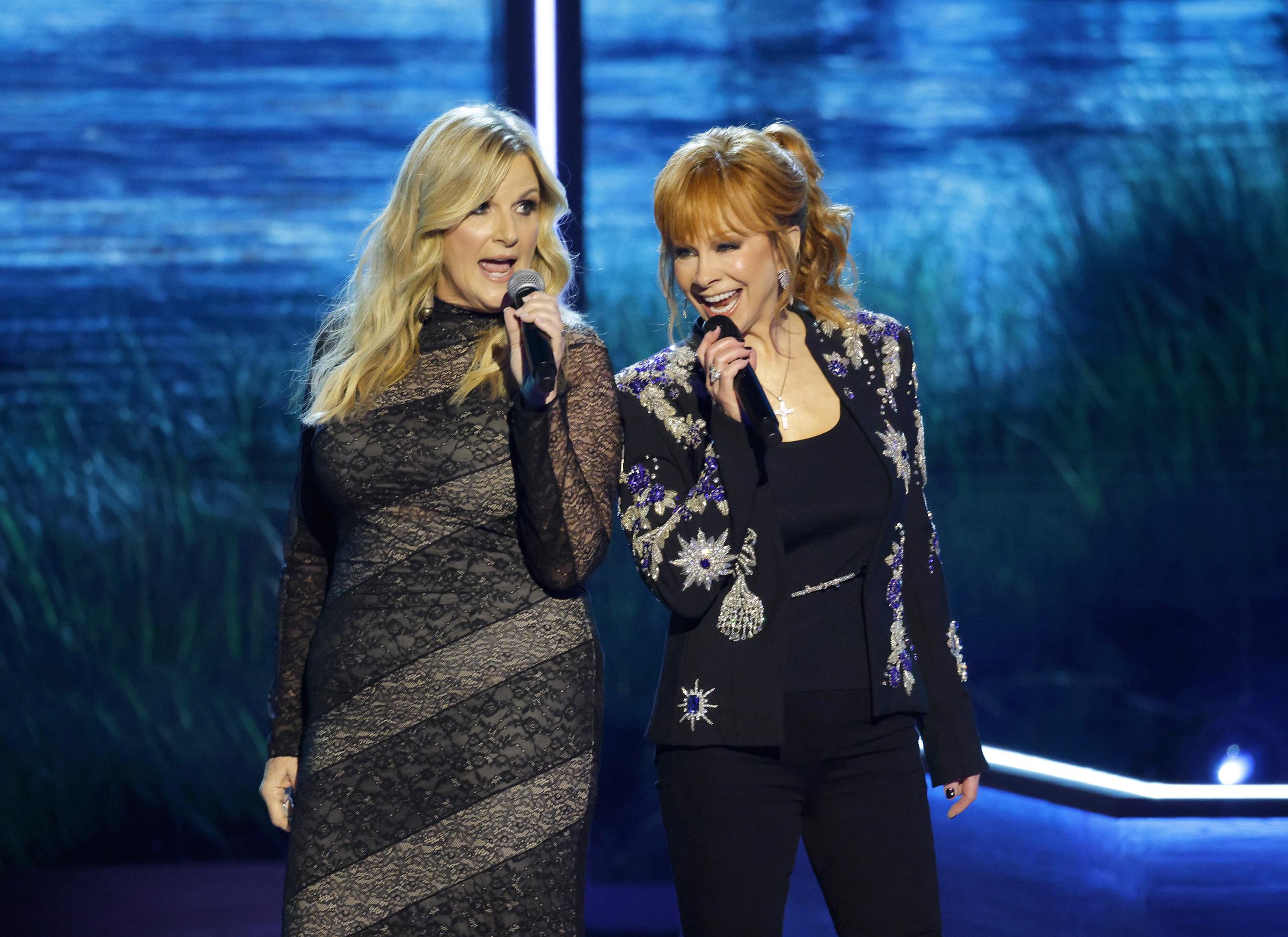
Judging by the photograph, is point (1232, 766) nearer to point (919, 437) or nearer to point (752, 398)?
point (919, 437)

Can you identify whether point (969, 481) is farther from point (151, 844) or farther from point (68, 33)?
point (68, 33)

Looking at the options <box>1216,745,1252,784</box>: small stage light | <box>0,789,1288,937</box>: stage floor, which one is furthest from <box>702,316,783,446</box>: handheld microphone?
<box>1216,745,1252,784</box>: small stage light

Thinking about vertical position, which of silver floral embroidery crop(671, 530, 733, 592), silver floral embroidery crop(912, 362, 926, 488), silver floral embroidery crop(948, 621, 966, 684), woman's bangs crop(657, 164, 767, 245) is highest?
woman's bangs crop(657, 164, 767, 245)

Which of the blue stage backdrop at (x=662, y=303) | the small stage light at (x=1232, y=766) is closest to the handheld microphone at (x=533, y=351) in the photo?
the blue stage backdrop at (x=662, y=303)

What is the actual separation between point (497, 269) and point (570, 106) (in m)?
1.65

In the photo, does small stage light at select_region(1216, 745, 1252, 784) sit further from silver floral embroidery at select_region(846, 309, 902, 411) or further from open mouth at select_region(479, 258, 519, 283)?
open mouth at select_region(479, 258, 519, 283)

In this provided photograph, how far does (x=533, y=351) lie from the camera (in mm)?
1408

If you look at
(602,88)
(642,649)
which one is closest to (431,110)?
(602,88)

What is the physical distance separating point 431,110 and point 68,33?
0.92 m

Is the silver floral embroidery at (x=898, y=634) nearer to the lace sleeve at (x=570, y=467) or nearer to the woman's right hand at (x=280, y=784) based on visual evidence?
the lace sleeve at (x=570, y=467)

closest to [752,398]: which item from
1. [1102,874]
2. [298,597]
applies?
[298,597]

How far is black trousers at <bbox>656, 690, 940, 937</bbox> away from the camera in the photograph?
1595 millimetres

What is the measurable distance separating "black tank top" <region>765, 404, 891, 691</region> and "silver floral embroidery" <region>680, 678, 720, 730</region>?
0.33 feet

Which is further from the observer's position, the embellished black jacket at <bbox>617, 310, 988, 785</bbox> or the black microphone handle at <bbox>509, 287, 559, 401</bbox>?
the embellished black jacket at <bbox>617, 310, 988, 785</bbox>
